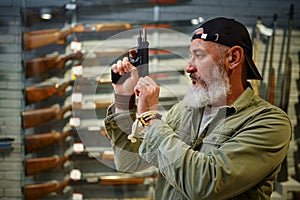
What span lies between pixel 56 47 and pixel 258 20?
4.17 feet

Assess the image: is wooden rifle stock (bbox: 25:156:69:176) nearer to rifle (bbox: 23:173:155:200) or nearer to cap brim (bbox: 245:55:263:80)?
rifle (bbox: 23:173:155:200)

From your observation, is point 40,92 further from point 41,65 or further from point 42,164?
point 42,164

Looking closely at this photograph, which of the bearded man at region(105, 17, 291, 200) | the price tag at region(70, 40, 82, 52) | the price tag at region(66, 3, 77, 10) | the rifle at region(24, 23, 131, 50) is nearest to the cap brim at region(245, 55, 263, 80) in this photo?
the bearded man at region(105, 17, 291, 200)

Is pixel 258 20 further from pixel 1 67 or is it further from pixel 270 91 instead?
pixel 1 67

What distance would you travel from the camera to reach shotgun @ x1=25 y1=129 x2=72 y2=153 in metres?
2.39

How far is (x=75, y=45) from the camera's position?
229 cm

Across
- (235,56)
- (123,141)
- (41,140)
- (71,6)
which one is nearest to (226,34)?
(235,56)

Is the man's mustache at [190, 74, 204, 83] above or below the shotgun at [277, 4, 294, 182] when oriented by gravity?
above

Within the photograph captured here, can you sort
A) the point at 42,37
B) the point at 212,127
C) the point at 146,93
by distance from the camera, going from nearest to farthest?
the point at 146,93 → the point at 212,127 → the point at 42,37

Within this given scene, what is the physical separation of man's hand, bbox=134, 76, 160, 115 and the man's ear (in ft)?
0.66

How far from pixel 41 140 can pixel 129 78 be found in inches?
68.0

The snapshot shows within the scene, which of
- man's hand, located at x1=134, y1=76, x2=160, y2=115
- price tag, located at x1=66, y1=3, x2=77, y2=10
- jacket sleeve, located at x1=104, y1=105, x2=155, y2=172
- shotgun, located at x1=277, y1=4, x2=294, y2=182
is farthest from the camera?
shotgun, located at x1=277, y1=4, x2=294, y2=182

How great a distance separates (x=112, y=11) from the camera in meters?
2.26

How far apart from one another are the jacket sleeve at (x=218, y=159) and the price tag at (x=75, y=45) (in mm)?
1404
